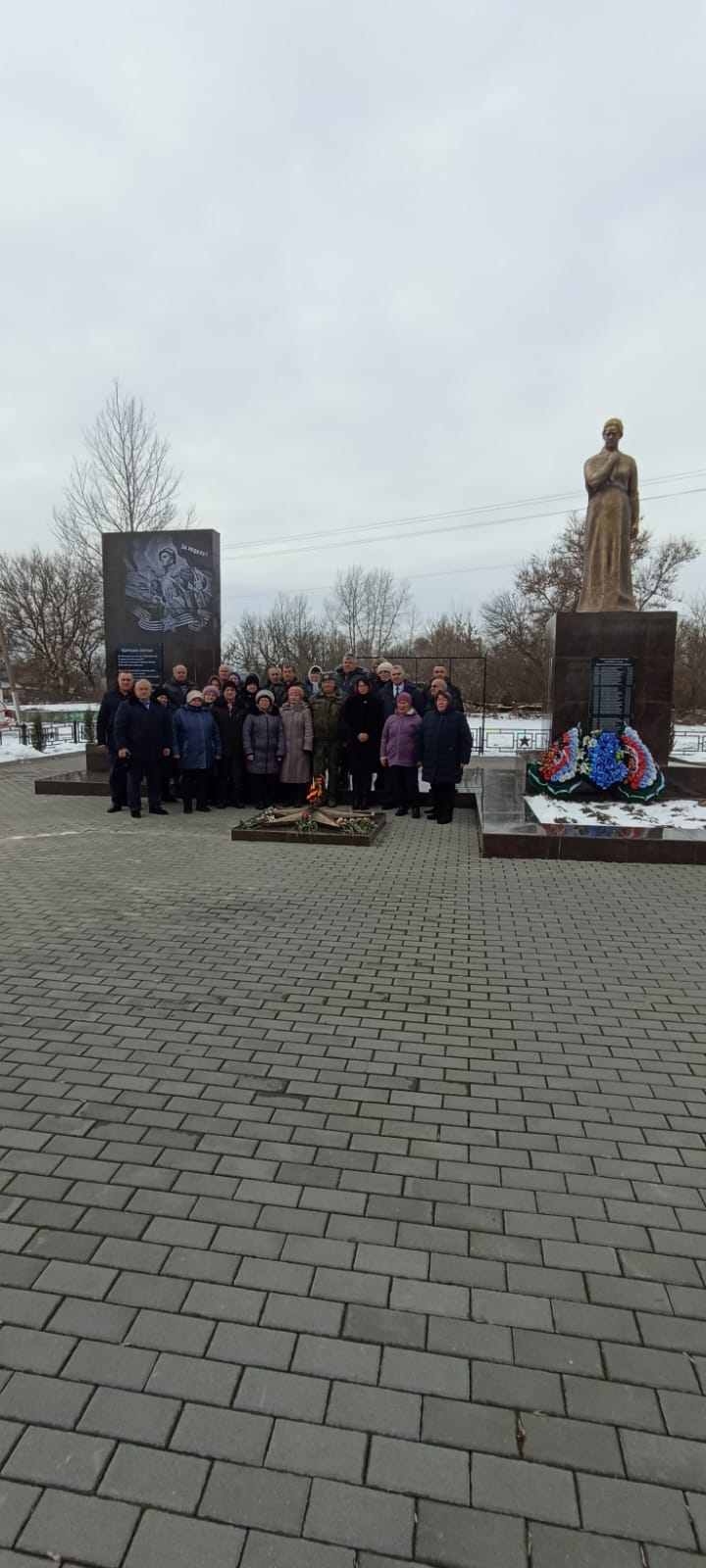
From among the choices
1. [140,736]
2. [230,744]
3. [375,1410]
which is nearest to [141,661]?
[230,744]

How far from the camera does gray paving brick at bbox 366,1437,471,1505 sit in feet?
5.36

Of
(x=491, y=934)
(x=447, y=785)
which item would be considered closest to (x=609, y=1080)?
(x=491, y=934)

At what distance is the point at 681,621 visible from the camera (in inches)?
1572

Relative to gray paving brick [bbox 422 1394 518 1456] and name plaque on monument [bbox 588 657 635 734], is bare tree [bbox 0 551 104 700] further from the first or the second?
gray paving brick [bbox 422 1394 518 1456]

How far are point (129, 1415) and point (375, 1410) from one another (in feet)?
1.80

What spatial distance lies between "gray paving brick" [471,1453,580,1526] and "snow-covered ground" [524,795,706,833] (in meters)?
6.65

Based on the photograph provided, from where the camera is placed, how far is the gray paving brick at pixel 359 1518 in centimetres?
154

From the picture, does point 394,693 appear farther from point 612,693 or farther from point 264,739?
point 612,693

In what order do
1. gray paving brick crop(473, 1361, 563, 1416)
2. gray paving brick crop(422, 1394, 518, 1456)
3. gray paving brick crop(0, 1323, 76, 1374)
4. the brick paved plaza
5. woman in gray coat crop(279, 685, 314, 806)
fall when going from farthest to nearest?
woman in gray coat crop(279, 685, 314, 806)
gray paving brick crop(0, 1323, 76, 1374)
gray paving brick crop(473, 1361, 563, 1416)
gray paving brick crop(422, 1394, 518, 1456)
the brick paved plaza

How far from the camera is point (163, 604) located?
41.1 ft

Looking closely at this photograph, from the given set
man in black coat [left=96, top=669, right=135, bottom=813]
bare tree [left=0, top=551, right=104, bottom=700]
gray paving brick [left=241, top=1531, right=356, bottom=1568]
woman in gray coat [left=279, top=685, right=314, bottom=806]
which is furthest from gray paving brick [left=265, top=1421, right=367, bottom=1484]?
bare tree [left=0, top=551, right=104, bottom=700]

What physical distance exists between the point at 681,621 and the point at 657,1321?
4201cm

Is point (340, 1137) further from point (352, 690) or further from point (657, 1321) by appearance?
point (352, 690)

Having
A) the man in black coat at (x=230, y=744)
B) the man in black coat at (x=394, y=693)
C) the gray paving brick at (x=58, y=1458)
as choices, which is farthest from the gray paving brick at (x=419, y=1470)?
the man in black coat at (x=394, y=693)
